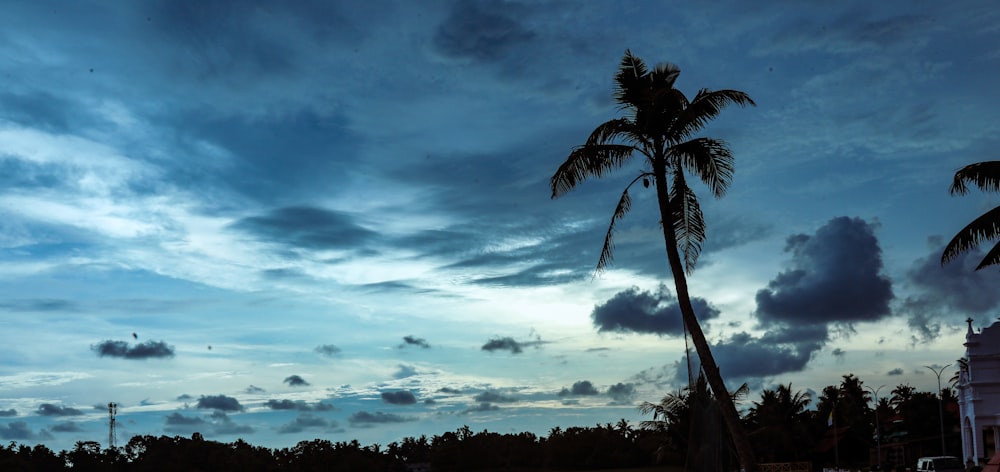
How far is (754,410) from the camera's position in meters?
107

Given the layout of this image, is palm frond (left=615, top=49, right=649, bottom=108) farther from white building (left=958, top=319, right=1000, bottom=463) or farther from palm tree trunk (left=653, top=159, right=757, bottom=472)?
white building (left=958, top=319, right=1000, bottom=463)

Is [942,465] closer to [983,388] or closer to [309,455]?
[983,388]

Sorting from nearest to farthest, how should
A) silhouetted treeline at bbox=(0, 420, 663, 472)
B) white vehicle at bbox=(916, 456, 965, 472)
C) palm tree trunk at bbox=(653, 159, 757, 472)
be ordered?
1. palm tree trunk at bbox=(653, 159, 757, 472)
2. white vehicle at bbox=(916, 456, 965, 472)
3. silhouetted treeline at bbox=(0, 420, 663, 472)

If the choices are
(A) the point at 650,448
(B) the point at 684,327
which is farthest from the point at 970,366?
(A) the point at 650,448

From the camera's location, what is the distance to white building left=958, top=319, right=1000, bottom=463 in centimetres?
5731

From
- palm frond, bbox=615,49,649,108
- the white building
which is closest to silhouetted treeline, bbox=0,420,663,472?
the white building

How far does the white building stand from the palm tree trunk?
1649 inches

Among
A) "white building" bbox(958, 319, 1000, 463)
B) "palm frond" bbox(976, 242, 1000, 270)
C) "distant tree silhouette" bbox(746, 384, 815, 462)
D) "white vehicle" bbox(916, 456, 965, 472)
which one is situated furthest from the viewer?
"distant tree silhouette" bbox(746, 384, 815, 462)

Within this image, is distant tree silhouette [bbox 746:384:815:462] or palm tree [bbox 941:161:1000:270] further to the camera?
distant tree silhouette [bbox 746:384:815:462]

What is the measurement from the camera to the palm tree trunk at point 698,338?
21016 millimetres

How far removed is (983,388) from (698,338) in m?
43.7

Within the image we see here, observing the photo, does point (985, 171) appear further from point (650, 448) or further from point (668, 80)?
point (650, 448)

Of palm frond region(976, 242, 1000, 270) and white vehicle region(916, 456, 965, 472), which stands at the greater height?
palm frond region(976, 242, 1000, 270)

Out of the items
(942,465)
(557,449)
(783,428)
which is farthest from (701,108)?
(557,449)
